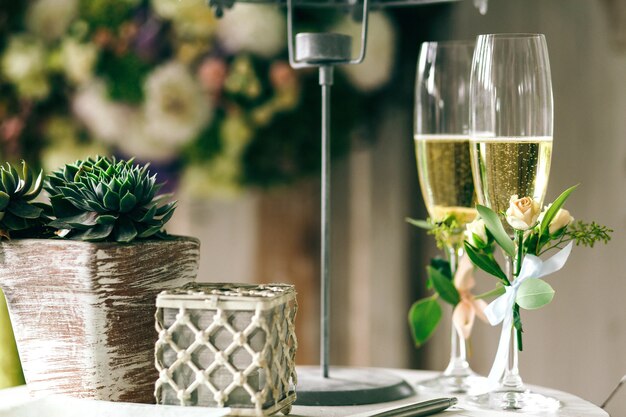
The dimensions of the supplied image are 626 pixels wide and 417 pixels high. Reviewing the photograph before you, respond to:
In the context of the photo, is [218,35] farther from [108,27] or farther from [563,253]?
[563,253]

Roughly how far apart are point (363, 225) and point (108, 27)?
73 centimetres

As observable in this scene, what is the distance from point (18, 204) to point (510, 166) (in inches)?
19.0

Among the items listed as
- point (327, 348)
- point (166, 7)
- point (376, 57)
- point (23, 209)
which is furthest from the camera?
point (376, 57)

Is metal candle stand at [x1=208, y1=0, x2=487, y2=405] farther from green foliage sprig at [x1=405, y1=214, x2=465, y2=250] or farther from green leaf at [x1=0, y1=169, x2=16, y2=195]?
green leaf at [x1=0, y1=169, x2=16, y2=195]

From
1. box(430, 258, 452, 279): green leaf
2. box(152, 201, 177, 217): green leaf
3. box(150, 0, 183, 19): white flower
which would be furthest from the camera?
box(150, 0, 183, 19): white flower

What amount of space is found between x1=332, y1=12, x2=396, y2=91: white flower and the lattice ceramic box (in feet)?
4.26

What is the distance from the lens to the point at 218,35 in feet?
6.41

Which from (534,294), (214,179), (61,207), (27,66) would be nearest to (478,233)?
(534,294)

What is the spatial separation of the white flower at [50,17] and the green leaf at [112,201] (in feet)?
4.18

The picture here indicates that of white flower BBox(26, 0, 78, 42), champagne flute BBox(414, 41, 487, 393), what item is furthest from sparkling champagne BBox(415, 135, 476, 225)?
white flower BBox(26, 0, 78, 42)

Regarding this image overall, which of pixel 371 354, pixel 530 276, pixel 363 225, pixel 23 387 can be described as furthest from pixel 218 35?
pixel 530 276

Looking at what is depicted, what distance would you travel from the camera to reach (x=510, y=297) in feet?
2.76

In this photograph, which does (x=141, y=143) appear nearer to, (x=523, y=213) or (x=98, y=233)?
(x=98, y=233)

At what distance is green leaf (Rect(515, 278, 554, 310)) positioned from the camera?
81 cm
